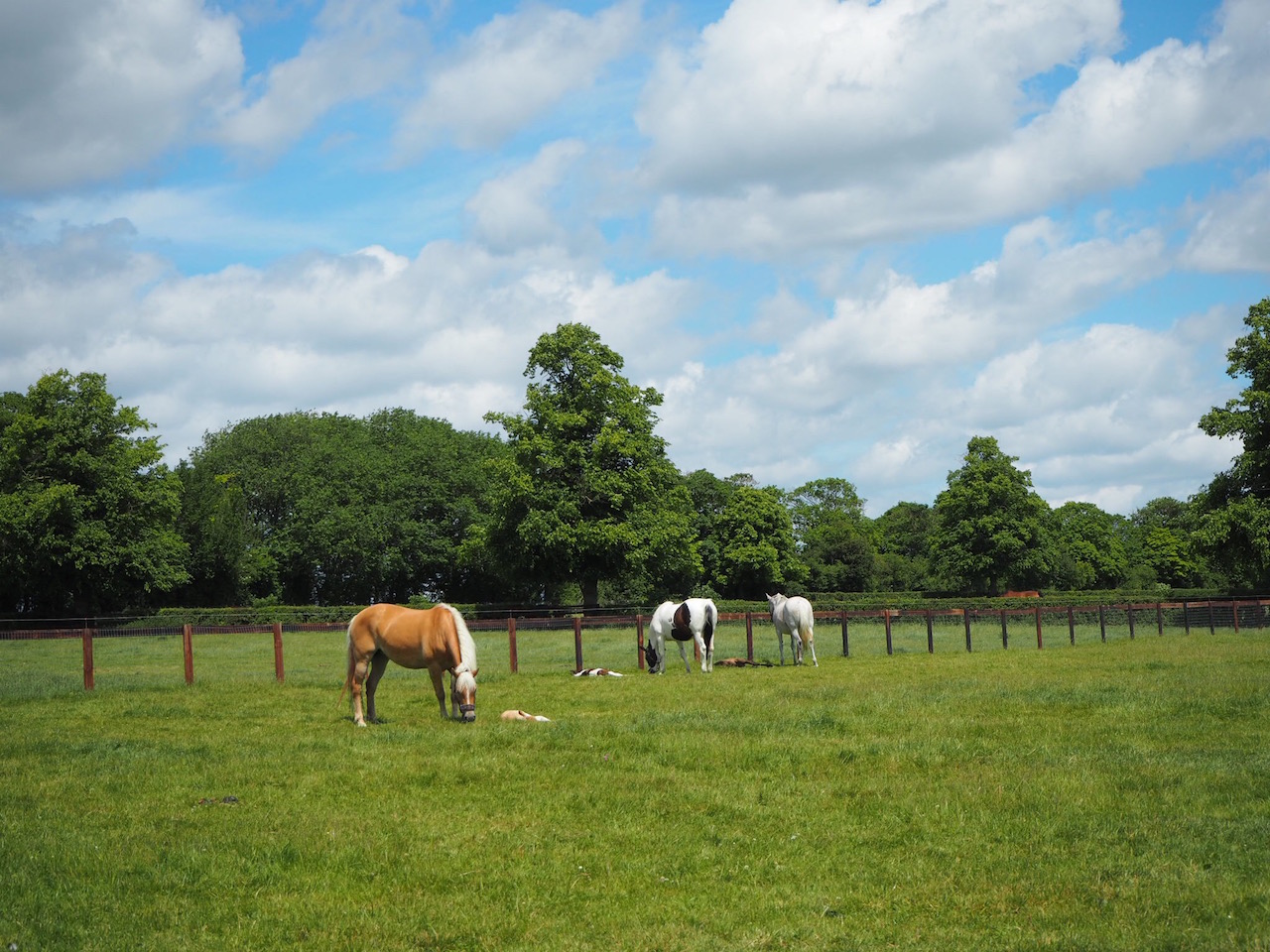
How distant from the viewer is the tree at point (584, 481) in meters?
47.7

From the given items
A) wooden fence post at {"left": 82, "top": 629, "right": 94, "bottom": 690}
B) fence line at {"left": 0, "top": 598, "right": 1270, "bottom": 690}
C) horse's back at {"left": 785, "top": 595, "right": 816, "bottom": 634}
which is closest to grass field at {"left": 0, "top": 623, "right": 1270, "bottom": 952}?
wooden fence post at {"left": 82, "top": 629, "right": 94, "bottom": 690}

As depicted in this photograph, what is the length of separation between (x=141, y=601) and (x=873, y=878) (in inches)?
2170

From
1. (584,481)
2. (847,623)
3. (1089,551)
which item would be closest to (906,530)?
(1089,551)

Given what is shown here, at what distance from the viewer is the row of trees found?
48.8 metres

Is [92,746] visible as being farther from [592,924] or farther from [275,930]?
[592,924]

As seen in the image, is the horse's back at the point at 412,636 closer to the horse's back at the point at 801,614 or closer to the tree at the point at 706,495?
the horse's back at the point at 801,614

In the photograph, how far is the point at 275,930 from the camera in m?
6.16

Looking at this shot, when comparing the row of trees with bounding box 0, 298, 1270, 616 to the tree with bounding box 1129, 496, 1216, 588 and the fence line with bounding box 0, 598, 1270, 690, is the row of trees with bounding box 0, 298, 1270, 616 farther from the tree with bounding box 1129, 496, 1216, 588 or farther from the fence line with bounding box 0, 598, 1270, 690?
the tree with bounding box 1129, 496, 1216, 588

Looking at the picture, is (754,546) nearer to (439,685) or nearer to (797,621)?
(797,621)

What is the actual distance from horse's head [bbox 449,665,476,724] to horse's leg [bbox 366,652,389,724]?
45.0 inches

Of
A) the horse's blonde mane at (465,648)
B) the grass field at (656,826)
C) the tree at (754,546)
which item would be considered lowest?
the grass field at (656,826)

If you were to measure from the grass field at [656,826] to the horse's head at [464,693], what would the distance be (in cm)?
30

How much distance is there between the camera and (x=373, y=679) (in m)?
15.1

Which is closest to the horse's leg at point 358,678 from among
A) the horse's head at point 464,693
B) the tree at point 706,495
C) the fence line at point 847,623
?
the horse's head at point 464,693
